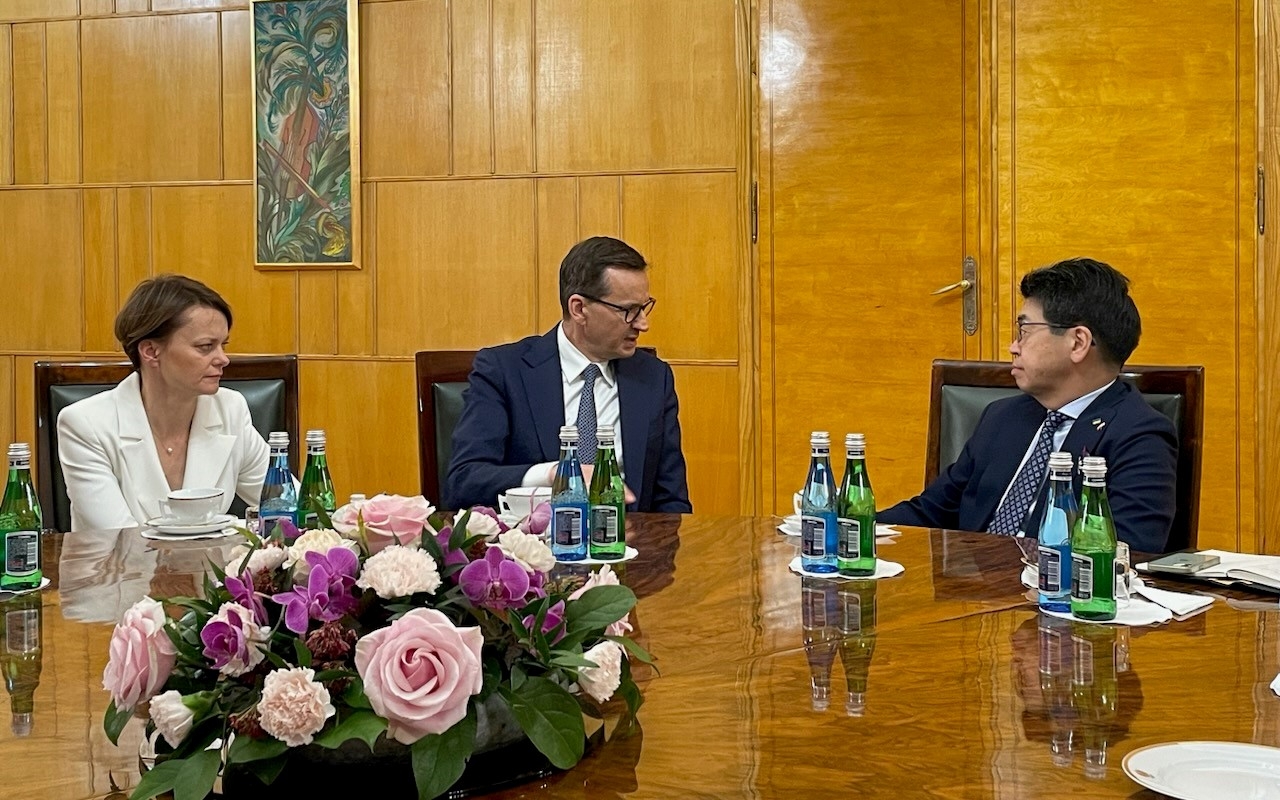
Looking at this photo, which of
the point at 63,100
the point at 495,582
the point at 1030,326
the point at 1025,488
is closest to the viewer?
the point at 495,582

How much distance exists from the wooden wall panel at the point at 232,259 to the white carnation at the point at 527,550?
15.7 feet

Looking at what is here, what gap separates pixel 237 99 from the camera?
5.81 meters

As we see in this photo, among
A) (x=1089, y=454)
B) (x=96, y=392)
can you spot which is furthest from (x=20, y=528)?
(x=1089, y=454)

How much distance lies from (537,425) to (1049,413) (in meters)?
1.19

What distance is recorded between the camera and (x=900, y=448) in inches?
203

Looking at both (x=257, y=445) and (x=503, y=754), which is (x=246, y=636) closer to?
(x=503, y=754)

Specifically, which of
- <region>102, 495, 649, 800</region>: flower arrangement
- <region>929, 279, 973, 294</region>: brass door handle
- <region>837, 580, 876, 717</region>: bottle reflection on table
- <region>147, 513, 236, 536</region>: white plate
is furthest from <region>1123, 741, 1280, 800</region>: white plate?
<region>929, 279, 973, 294</region>: brass door handle

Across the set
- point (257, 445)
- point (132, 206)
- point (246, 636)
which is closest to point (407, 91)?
point (132, 206)

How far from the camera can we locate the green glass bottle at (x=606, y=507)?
2.26 m

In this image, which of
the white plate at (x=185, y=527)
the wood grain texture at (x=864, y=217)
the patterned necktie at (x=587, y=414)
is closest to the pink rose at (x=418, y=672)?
the white plate at (x=185, y=527)

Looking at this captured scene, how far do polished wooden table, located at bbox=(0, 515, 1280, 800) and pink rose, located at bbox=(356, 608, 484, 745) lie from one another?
0.13 meters

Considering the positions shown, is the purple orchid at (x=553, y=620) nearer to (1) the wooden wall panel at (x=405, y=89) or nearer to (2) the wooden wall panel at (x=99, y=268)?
(1) the wooden wall panel at (x=405, y=89)

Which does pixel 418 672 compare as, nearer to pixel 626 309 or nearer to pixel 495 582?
pixel 495 582

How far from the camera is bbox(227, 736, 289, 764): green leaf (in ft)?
3.48
